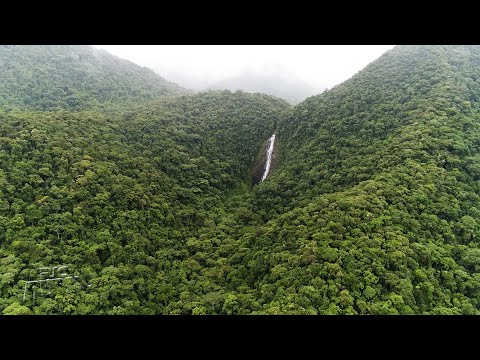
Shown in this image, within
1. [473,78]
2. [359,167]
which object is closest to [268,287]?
[359,167]

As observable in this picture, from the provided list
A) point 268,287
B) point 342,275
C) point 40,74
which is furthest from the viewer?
point 40,74

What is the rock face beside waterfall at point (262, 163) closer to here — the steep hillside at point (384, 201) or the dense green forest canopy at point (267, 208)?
the dense green forest canopy at point (267, 208)

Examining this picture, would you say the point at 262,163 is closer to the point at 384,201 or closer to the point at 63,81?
the point at 384,201

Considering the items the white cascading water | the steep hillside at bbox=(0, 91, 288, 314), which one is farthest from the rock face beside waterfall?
the steep hillside at bbox=(0, 91, 288, 314)

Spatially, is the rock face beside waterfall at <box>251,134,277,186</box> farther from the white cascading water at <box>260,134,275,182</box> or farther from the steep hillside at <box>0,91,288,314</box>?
the steep hillside at <box>0,91,288,314</box>

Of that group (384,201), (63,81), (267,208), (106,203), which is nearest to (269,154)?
(267,208)

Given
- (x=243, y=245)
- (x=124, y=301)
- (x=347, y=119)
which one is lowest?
(x=124, y=301)

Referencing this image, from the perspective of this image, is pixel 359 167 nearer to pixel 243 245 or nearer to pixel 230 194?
pixel 243 245
